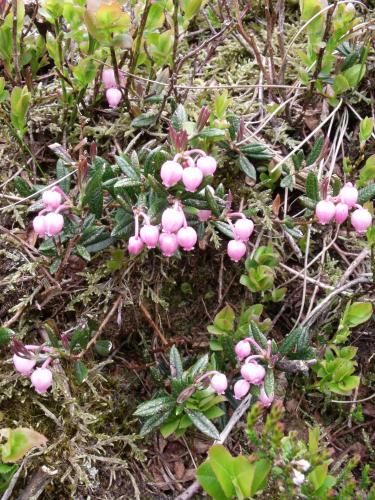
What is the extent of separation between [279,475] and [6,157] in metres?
1.48

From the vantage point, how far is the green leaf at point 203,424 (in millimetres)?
1761

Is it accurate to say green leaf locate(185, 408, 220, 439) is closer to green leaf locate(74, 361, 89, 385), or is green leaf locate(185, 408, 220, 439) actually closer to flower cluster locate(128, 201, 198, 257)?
green leaf locate(74, 361, 89, 385)

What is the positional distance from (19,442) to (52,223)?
0.61 metres

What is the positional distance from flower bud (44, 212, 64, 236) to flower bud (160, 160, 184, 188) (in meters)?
0.33

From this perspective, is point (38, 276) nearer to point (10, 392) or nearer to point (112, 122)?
point (10, 392)

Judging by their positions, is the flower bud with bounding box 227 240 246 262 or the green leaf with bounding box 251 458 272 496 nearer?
the green leaf with bounding box 251 458 272 496

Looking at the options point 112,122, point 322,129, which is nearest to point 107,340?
point 112,122

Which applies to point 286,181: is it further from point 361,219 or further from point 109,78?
point 109,78

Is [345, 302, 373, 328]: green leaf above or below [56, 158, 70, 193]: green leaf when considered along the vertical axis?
below

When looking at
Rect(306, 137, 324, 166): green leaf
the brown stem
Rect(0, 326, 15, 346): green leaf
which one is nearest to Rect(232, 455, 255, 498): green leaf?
Rect(0, 326, 15, 346): green leaf

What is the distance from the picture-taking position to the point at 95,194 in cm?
187

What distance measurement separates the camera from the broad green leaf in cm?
151

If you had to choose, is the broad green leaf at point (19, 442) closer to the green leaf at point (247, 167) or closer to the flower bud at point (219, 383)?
the flower bud at point (219, 383)

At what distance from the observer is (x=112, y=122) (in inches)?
90.7
